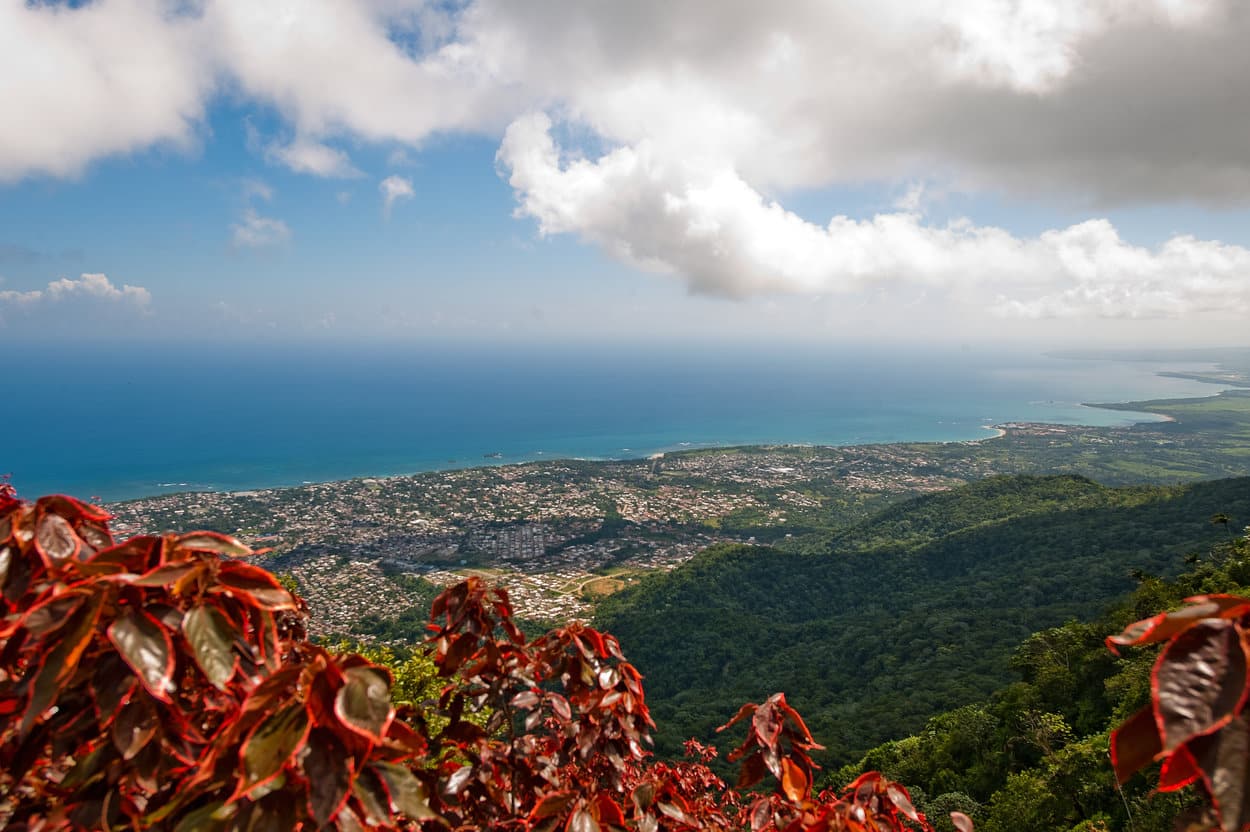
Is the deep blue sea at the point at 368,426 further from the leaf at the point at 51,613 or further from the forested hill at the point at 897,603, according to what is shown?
the leaf at the point at 51,613

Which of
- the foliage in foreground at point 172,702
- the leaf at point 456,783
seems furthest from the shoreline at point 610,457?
the foliage in foreground at point 172,702

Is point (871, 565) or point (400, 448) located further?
point (400, 448)

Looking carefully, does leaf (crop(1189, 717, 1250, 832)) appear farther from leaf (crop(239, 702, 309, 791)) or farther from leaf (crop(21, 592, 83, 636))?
leaf (crop(21, 592, 83, 636))

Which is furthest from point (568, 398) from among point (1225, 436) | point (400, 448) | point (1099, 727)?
point (1099, 727)

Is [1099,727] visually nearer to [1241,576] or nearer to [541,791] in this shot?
[1241,576]

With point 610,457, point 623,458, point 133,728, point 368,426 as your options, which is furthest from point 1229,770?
point 368,426

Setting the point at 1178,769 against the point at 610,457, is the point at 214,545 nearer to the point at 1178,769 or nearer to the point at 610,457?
the point at 1178,769
